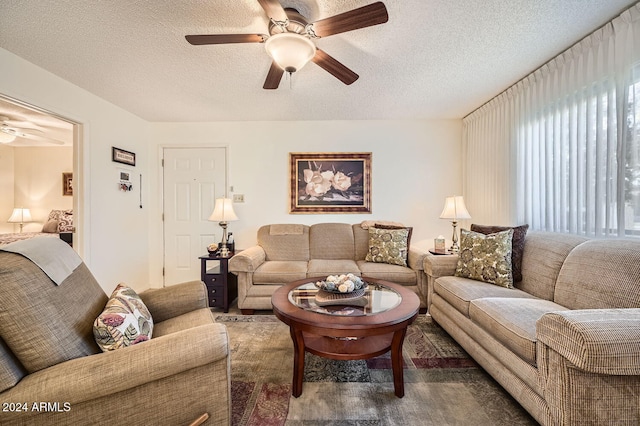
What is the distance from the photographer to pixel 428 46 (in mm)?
2035

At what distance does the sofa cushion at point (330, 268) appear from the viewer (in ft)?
9.13

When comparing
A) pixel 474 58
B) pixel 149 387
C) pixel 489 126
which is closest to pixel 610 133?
pixel 474 58

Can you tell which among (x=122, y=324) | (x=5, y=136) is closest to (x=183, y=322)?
(x=122, y=324)

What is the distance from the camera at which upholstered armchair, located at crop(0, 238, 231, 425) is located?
2.85 ft

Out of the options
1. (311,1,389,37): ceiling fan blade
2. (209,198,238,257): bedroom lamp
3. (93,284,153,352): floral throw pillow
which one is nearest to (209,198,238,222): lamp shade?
(209,198,238,257): bedroom lamp

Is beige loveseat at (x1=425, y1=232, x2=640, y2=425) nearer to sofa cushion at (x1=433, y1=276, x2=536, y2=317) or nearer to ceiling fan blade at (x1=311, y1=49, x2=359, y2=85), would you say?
sofa cushion at (x1=433, y1=276, x2=536, y2=317)

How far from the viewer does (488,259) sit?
2.26 m

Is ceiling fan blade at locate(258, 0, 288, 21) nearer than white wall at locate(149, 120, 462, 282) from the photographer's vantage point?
Yes

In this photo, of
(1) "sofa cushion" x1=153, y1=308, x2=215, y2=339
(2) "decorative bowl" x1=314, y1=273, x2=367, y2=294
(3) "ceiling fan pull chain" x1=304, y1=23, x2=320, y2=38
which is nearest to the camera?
(1) "sofa cushion" x1=153, y1=308, x2=215, y2=339

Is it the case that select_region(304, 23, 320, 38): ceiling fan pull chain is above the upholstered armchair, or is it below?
above

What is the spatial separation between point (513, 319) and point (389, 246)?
1.63 meters

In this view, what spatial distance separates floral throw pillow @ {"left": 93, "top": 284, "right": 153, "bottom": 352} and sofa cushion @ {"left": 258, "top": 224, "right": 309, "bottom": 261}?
1.98m

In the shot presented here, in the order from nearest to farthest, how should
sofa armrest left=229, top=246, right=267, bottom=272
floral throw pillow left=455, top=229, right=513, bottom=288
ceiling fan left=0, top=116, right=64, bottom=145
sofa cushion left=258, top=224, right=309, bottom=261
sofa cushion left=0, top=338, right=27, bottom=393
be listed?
sofa cushion left=0, top=338, right=27, bottom=393 → floral throw pillow left=455, top=229, right=513, bottom=288 → sofa armrest left=229, top=246, right=267, bottom=272 → sofa cushion left=258, top=224, right=309, bottom=261 → ceiling fan left=0, top=116, right=64, bottom=145

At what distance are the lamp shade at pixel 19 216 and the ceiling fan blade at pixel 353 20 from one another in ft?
20.5
